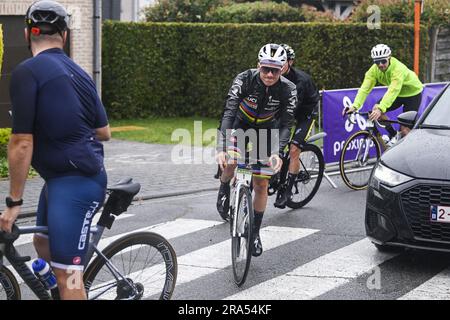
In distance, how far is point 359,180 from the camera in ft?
39.5

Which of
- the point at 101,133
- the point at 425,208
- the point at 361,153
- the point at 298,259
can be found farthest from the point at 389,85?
the point at 101,133

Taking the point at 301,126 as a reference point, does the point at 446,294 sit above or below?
below

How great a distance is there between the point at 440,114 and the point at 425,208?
1.71m

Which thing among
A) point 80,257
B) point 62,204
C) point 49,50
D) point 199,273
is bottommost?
point 199,273

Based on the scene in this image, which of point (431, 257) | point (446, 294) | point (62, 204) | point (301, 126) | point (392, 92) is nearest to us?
point (62, 204)

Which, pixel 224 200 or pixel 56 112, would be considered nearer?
pixel 56 112

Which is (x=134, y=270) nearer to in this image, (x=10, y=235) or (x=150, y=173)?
(x=10, y=235)

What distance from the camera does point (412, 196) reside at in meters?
7.36

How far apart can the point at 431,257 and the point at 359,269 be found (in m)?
0.87

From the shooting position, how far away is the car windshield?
28.0 feet

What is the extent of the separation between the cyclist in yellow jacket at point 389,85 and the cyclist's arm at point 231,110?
416 cm

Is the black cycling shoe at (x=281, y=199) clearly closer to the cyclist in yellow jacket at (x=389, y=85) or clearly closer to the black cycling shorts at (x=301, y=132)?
the black cycling shorts at (x=301, y=132)
